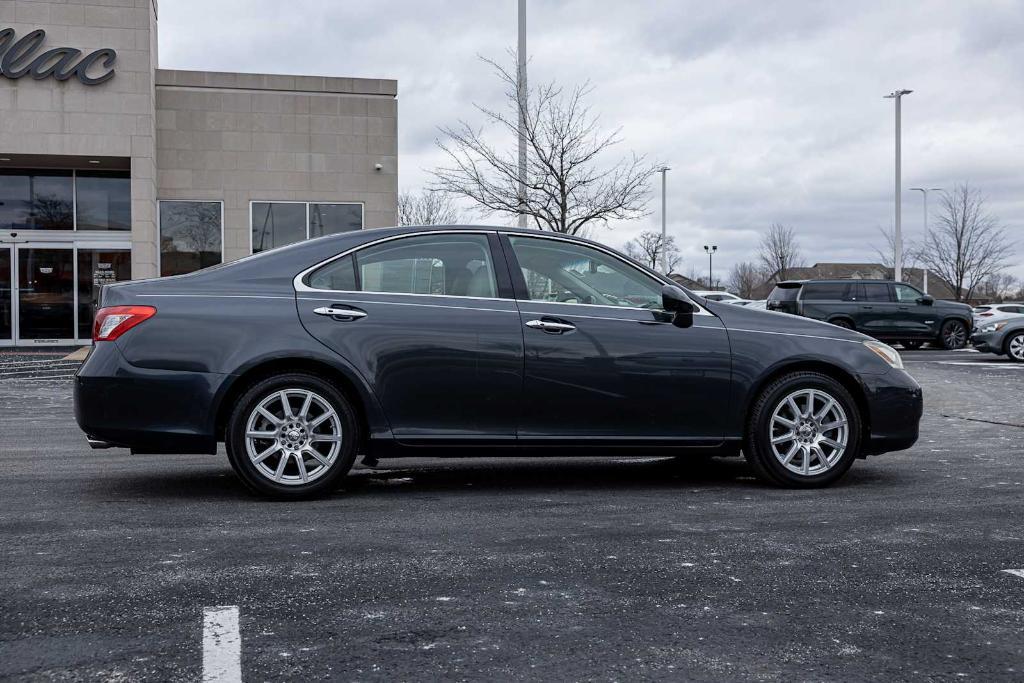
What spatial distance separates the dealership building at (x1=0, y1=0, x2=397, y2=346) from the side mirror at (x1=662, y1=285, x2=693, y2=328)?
17.0 m

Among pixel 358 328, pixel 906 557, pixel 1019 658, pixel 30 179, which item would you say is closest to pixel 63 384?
pixel 30 179

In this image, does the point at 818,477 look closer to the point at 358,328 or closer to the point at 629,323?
the point at 629,323

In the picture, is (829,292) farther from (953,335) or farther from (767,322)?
→ (767,322)

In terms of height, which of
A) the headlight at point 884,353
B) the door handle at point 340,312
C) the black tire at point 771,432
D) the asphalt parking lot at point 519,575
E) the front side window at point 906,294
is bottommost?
the asphalt parking lot at point 519,575

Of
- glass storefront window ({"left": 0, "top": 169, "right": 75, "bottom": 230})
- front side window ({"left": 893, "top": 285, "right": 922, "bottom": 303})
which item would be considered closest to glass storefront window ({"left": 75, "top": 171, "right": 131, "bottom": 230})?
glass storefront window ({"left": 0, "top": 169, "right": 75, "bottom": 230})

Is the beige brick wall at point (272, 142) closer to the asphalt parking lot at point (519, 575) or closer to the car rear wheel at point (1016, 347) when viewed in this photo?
the car rear wheel at point (1016, 347)

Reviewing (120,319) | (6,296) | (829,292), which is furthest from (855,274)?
(120,319)

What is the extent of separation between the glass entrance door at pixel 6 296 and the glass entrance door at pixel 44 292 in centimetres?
14

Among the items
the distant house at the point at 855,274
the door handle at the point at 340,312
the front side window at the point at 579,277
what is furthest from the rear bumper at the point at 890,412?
the distant house at the point at 855,274

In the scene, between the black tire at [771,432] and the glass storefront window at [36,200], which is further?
the glass storefront window at [36,200]

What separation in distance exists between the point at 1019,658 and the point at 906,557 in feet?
4.27

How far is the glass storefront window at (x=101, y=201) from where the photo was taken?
22375 mm

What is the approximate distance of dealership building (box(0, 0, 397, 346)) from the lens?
68.8 ft

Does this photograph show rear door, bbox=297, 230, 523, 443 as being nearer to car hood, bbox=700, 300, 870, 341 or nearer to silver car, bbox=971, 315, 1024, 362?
car hood, bbox=700, 300, 870, 341
